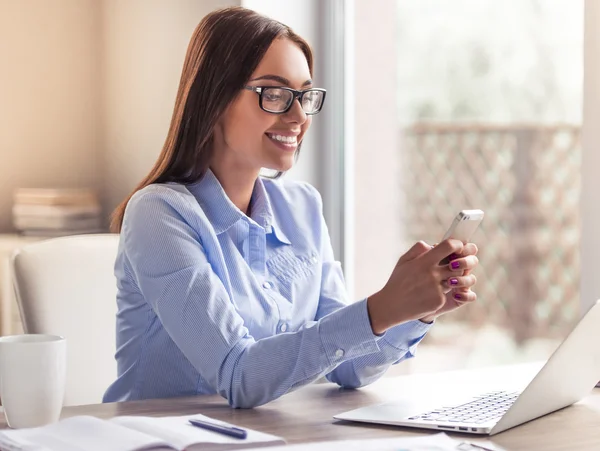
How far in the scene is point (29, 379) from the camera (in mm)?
1051

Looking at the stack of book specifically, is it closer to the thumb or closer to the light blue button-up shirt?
the light blue button-up shirt

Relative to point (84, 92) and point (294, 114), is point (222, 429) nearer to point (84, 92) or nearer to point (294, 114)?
point (294, 114)

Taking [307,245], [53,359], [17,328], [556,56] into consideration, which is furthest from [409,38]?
[53,359]

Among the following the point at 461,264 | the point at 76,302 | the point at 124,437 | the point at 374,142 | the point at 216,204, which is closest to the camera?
the point at 124,437

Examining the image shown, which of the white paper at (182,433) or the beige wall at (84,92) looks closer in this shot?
the white paper at (182,433)

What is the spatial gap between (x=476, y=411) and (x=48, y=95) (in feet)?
6.35

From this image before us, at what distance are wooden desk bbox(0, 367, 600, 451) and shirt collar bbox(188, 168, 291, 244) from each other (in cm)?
29

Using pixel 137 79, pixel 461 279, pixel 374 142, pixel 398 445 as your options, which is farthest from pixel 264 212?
pixel 137 79

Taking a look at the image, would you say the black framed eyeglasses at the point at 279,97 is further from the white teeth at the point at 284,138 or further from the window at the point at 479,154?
the window at the point at 479,154

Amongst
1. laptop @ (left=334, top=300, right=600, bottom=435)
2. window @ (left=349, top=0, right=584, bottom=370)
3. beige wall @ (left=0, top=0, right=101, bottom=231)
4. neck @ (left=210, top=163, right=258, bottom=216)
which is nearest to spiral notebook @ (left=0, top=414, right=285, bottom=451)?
laptop @ (left=334, top=300, right=600, bottom=435)

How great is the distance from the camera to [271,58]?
149 cm

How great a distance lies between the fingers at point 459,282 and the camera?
120 cm

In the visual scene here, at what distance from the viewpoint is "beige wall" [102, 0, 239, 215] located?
258 centimetres

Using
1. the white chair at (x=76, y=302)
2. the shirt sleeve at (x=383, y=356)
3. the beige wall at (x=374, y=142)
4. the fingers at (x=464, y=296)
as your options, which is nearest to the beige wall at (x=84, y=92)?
the beige wall at (x=374, y=142)
